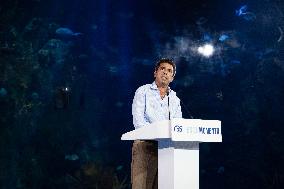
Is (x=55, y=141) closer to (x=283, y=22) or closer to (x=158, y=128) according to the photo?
(x=283, y=22)

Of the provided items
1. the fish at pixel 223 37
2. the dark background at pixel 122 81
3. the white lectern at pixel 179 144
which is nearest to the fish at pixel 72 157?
the dark background at pixel 122 81

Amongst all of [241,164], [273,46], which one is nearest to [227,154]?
[241,164]

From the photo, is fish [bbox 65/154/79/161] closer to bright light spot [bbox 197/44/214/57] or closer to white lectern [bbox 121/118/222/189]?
bright light spot [bbox 197/44/214/57]

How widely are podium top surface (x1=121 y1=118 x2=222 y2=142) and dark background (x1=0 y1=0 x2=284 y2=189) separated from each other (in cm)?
814

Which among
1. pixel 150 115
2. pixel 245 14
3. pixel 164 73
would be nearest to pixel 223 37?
pixel 245 14

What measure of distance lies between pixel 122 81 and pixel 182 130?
357 inches

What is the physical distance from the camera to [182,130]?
2.44m

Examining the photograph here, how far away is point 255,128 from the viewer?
11.1m

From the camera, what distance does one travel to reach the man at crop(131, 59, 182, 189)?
3047mm

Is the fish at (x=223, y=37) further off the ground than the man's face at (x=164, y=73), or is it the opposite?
the fish at (x=223, y=37)

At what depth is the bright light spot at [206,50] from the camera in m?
11.2

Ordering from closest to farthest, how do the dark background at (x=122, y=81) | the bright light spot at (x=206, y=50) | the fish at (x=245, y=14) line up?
the dark background at (x=122, y=81) < the fish at (x=245, y=14) < the bright light spot at (x=206, y=50)

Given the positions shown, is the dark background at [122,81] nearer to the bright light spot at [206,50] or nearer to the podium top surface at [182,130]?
the bright light spot at [206,50]

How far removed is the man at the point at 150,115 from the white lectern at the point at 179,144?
1.17 feet
